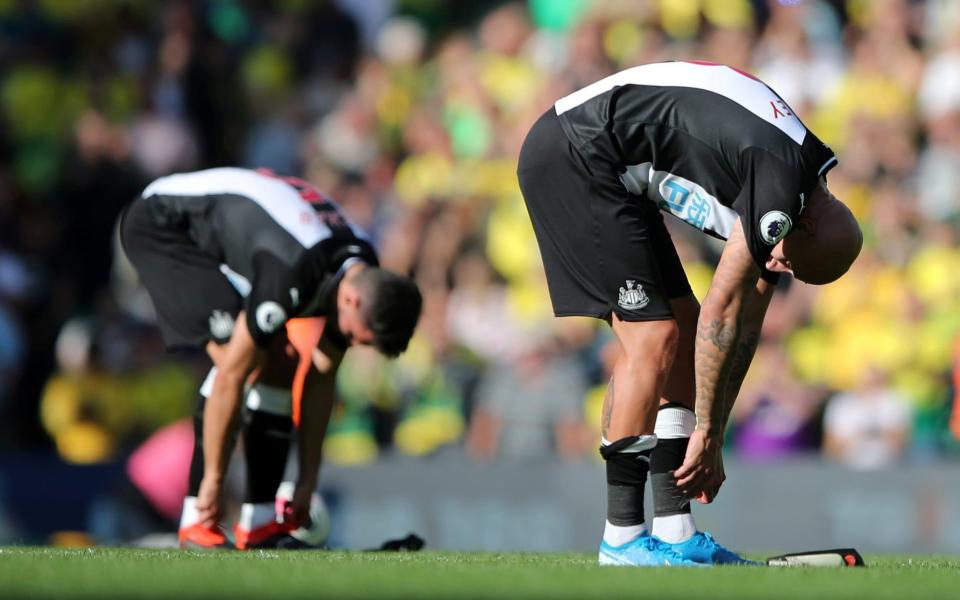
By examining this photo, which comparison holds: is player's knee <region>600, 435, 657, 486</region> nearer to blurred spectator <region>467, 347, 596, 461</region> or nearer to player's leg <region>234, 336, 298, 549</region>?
player's leg <region>234, 336, 298, 549</region>

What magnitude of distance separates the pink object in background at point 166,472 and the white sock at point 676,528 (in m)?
4.59

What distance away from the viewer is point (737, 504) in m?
10.9

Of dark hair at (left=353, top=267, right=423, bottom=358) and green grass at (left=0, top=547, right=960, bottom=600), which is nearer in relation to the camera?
green grass at (left=0, top=547, right=960, bottom=600)

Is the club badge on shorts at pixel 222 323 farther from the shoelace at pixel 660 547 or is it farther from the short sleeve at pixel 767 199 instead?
the short sleeve at pixel 767 199

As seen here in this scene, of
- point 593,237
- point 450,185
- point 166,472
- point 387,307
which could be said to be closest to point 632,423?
point 593,237

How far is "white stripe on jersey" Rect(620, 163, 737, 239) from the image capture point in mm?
5938

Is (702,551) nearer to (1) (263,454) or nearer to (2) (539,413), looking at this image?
(1) (263,454)

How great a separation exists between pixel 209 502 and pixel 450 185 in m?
6.64

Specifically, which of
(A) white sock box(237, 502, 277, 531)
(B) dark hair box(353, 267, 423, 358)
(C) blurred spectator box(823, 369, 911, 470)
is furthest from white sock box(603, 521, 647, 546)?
(C) blurred spectator box(823, 369, 911, 470)

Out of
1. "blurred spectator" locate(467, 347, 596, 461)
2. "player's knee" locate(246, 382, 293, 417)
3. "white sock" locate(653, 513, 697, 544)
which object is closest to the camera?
"white sock" locate(653, 513, 697, 544)

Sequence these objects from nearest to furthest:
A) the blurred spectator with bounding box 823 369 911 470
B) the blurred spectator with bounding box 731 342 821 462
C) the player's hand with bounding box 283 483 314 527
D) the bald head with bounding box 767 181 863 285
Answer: the bald head with bounding box 767 181 863 285 < the player's hand with bounding box 283 483 314 527 < the blurred spectator with bounding box 823 369 911 470 < the blurred spectator with bounding box 731 342 821 462

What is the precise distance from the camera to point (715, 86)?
19.4ft

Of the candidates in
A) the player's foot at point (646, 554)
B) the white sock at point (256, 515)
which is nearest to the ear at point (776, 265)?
the player's foot at point (646, 554)

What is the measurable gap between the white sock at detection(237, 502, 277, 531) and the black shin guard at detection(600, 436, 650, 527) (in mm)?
2243
